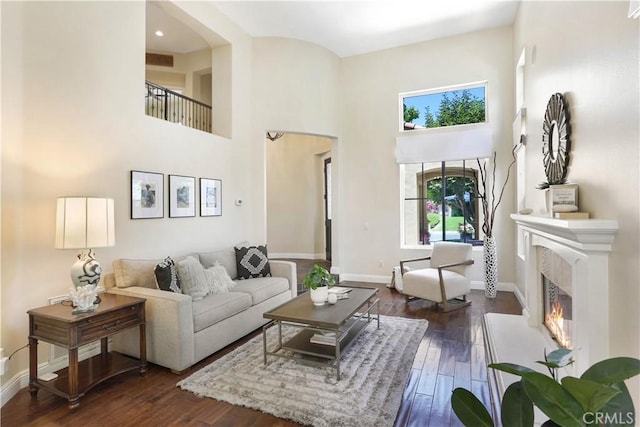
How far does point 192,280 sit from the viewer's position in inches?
130

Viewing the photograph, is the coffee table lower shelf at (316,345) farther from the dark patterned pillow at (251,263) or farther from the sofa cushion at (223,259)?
the sofa cushion at (223,259)

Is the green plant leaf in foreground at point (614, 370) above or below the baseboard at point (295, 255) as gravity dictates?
above

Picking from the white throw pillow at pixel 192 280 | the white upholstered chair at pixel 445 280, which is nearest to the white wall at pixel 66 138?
the white throw pillow at pixel 192 280

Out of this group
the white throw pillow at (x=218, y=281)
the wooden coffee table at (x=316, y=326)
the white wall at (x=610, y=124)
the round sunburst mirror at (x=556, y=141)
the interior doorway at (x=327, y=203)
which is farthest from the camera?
the interior doorway at (x=327, y=203)

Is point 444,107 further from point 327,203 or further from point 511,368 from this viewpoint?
point 511,368

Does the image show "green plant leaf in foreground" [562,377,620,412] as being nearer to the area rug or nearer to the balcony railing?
the area rug

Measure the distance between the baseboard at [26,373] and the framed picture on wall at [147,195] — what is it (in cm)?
135

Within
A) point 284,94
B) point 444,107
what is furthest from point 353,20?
point 444,107

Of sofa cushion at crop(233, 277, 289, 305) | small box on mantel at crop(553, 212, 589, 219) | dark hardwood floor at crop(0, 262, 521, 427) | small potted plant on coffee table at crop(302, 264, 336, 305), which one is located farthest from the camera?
sofa cushion at crop(233, 277, 289, 305)

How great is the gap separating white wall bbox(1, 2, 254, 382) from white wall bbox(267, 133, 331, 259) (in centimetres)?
464

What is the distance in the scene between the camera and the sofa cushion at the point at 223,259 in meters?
4.10

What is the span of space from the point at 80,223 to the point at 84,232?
0.08 m

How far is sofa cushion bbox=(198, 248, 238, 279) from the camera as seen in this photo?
4.10m

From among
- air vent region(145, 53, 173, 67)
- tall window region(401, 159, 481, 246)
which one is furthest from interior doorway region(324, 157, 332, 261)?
air vent region(145, 53, 173, 67)
